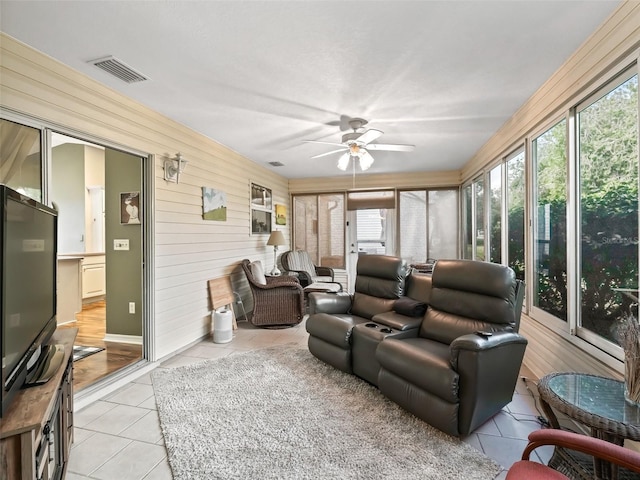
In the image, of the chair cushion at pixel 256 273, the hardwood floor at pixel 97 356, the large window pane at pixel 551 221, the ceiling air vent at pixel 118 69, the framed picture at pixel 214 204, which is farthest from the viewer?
the chair cushion at pixel 256 273

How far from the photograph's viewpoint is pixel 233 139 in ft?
14.1

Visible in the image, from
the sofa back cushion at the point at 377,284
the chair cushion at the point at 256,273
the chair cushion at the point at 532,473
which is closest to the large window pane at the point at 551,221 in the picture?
the sofa back cushion at the point at 377,284

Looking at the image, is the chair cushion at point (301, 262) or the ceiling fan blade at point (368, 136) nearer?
the ceiling fan blade at point (368, 136)

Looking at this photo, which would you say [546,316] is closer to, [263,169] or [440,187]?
[440,187]

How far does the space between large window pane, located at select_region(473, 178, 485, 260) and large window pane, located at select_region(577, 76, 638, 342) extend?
2615mm

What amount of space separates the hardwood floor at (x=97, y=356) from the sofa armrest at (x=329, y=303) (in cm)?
192

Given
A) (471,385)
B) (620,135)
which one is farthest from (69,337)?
(620,135)

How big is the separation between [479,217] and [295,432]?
176 inches

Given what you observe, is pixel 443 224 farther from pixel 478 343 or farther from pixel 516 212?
pixel 478 343

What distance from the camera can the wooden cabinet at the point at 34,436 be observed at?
1055 mm

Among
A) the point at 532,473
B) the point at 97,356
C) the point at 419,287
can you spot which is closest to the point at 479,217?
the point at 419,287

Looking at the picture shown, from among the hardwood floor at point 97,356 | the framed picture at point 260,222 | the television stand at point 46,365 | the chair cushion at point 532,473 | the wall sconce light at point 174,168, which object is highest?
the wall sconce light at point 174,168

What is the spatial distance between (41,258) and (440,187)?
248 inches

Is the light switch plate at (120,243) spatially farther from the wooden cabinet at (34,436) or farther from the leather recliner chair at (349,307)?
the wooden cabinet at (34,436)
